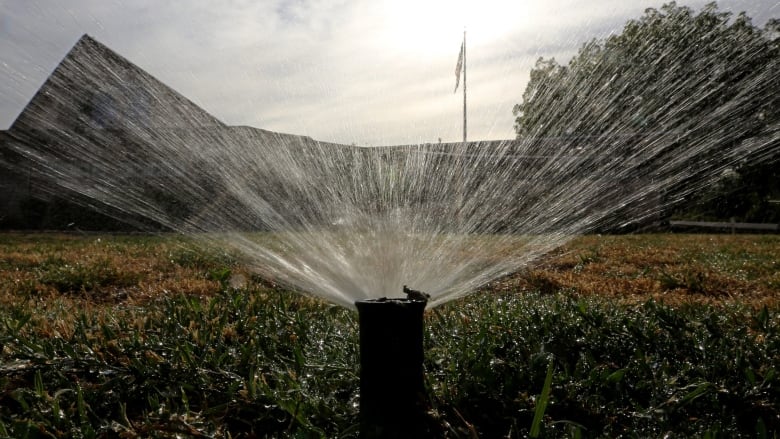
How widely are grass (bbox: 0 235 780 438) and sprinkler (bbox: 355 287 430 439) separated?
126 mm

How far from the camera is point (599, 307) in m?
2.55

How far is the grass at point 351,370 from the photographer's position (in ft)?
4.91

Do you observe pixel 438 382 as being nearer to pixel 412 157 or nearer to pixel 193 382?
pixel 193 382

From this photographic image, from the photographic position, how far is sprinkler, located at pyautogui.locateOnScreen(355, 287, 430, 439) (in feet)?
4.14

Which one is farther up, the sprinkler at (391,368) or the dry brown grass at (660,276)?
the dry brown grass at (660,276)

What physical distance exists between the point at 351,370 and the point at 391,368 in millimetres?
482

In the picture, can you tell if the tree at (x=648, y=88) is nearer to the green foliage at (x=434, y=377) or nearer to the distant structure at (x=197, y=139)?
the distant structure at (x=197, y=139)

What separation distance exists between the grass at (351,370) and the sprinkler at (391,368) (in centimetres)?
13

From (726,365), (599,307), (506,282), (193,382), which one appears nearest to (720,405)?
(726,365)

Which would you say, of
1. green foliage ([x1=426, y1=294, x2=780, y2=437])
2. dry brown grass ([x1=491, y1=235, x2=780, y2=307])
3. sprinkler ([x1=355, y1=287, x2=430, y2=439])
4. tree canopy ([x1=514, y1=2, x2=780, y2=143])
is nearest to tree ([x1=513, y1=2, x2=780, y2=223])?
tree canopy ([x1=514, y1=2, x2=780, y2=143])

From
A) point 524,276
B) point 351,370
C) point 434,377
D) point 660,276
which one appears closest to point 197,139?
point 524,276

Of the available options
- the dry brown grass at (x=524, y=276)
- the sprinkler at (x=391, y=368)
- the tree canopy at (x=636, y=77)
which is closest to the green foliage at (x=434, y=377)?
the sprinkler at (x=391, y=368)

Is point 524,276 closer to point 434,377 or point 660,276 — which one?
point 660,276

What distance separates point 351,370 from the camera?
174cm
